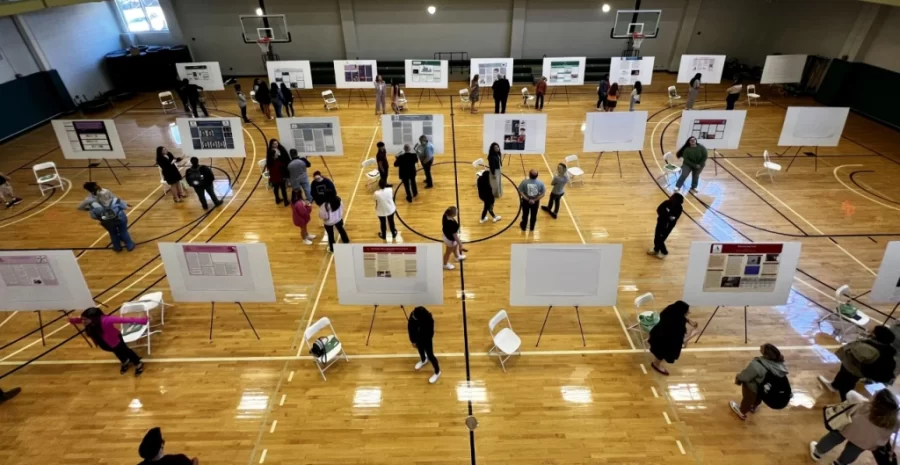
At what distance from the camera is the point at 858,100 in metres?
18.5

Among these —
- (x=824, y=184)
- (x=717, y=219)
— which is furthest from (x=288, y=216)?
(x=824, y=184)

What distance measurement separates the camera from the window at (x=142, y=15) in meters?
23.1

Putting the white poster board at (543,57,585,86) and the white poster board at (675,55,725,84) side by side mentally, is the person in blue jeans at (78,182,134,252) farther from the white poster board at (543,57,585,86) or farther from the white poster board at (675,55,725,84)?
the white poster board at (675,55,725,84)

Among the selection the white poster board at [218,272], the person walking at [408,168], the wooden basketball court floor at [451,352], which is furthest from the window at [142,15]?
the white poster board at [218,272]

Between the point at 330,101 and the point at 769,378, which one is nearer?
the point at 769,378

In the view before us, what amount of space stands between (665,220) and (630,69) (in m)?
13.3

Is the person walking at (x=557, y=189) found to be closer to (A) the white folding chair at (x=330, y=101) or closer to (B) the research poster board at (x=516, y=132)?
(B) the research poster board at (x=516, y=132)

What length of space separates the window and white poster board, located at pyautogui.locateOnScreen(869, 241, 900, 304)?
28.6 metres

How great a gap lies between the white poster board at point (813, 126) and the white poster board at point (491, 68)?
1059cm

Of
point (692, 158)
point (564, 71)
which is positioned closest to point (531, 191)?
point (692, 158)

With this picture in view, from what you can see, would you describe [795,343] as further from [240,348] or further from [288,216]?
[288,216]

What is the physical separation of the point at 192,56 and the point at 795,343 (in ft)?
89.4

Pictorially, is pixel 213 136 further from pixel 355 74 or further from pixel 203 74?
pixel 203 74

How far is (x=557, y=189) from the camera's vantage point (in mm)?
11258
